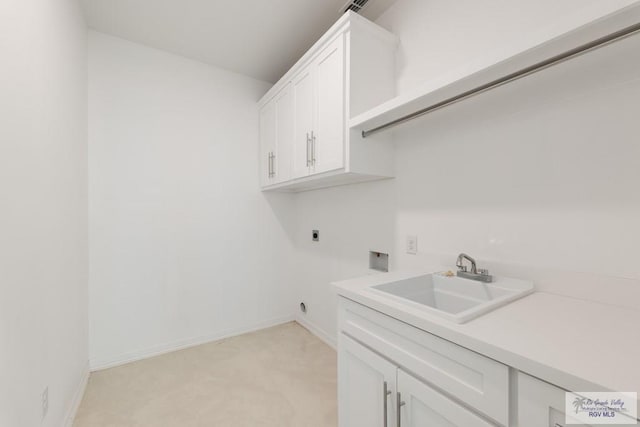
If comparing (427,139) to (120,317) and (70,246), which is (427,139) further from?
(120,317)

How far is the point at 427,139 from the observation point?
1.65 m

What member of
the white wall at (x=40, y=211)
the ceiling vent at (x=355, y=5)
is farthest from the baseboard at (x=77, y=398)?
the ceiling vent at (x=355, y=5)

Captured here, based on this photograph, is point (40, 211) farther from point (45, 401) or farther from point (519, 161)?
point (519, 161)

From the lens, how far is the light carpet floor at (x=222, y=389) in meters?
1.63

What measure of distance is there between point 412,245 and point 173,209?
2075mm

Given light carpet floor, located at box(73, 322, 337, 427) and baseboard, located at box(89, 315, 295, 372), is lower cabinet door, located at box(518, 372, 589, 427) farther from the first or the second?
baseboard, located at box(89, 315, 295, 372)

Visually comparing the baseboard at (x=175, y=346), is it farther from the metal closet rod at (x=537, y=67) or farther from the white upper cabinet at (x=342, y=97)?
the metal closet rod at (x=537, y=67)

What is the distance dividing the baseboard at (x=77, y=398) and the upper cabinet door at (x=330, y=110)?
213 cm

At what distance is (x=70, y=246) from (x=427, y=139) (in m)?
2.31

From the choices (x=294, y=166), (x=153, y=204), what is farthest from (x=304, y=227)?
(x=153, y=204)

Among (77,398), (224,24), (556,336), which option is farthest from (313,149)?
(77,398)

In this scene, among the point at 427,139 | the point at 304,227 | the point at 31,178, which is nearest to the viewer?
the point at 31,178

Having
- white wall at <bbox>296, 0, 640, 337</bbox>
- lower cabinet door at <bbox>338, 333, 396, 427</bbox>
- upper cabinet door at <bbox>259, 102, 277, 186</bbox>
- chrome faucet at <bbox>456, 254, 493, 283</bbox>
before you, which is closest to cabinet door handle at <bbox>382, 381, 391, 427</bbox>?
lower cabinet door at <bbox>338, 333, 396, 427</bbox>

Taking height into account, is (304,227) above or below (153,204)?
below
